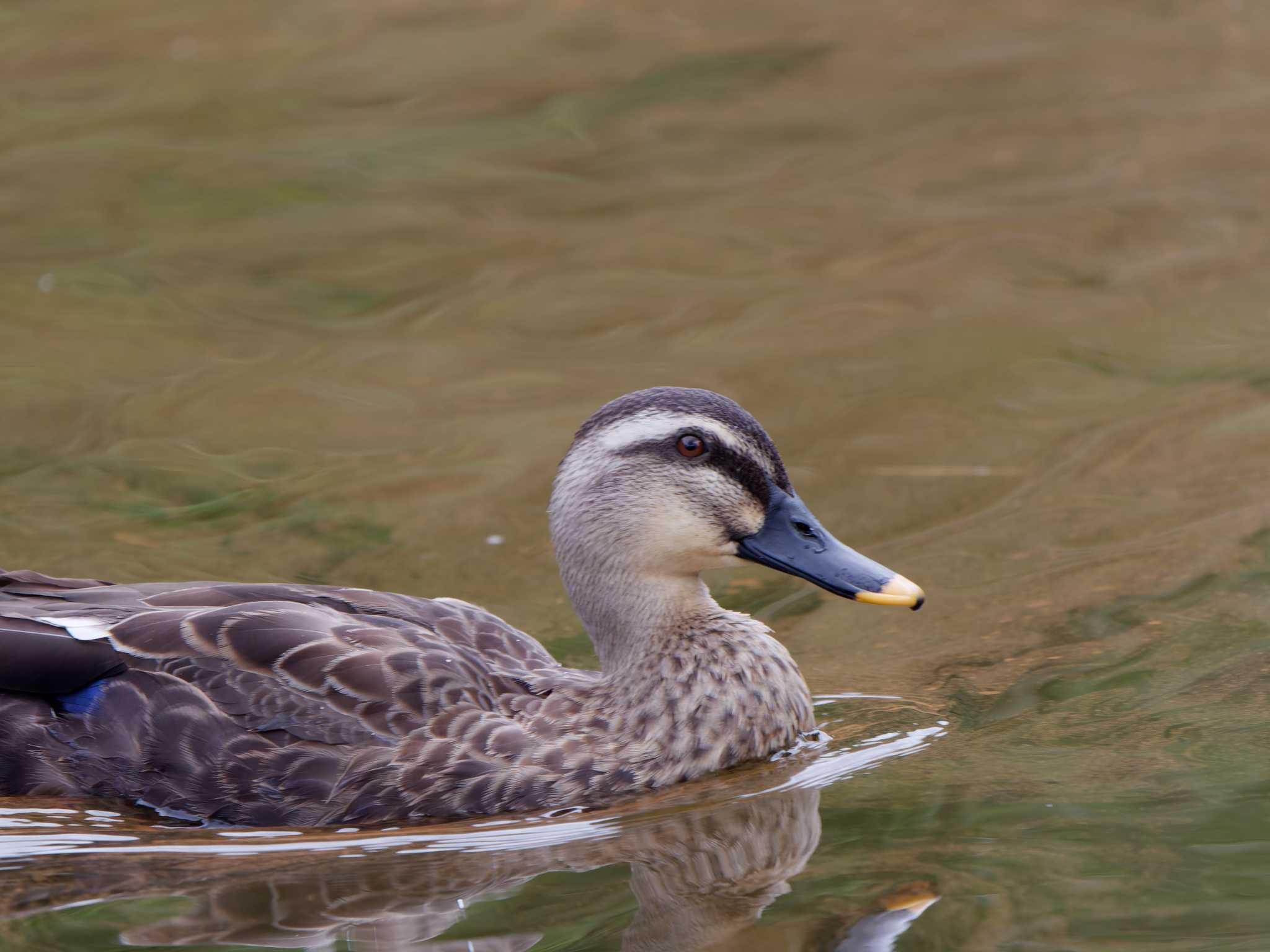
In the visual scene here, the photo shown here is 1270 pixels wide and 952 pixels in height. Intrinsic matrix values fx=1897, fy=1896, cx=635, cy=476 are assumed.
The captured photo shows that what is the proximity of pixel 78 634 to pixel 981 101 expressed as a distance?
9963 mm

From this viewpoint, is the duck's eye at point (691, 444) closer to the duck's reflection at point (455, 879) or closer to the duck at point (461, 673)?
the duck at point (461, 673)

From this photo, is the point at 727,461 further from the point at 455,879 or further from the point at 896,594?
the point at 455,879

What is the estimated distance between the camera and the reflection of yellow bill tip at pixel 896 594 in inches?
267

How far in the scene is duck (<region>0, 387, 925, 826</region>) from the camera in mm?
6555

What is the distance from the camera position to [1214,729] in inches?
263

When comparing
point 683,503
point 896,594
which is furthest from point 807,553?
point 683,503

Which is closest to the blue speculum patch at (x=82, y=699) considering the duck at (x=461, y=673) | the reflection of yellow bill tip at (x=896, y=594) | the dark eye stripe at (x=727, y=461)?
the duck at (x=461, y=673)

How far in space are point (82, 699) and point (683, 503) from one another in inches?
89.5

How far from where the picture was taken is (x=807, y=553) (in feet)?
23.0

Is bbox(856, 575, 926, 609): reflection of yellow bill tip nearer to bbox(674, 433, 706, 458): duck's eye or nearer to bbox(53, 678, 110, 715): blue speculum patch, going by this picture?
bbox(674, 433, 706, 458): duck's eye

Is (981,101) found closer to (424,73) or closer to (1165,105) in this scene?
(1165,105)

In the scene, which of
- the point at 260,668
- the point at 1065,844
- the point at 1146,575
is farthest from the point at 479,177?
the point at 1065,844

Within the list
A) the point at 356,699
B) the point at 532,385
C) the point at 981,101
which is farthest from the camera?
the point at 981,101

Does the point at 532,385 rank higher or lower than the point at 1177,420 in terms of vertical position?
higher
